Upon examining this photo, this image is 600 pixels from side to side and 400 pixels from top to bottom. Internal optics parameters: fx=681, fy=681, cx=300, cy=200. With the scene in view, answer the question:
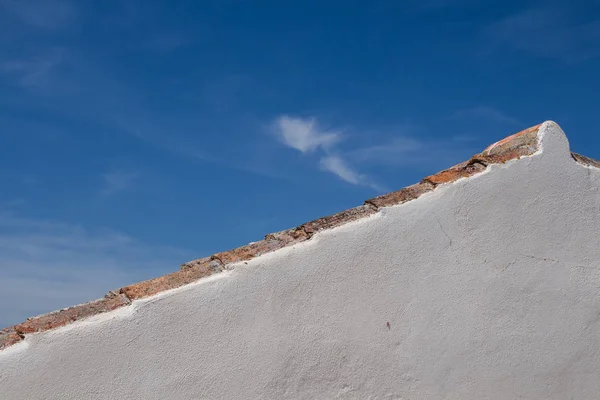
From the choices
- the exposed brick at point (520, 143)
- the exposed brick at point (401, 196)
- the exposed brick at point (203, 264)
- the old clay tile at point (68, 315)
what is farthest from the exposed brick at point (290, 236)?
the exposed brick at point (520, 143)

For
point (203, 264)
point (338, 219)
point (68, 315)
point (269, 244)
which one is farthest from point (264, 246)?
point (68, 315)

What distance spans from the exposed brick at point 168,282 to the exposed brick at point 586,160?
2795 millimetres

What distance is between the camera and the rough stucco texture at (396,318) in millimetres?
3982

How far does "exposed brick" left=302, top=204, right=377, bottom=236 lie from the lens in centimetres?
443

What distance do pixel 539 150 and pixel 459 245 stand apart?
38.0 inches

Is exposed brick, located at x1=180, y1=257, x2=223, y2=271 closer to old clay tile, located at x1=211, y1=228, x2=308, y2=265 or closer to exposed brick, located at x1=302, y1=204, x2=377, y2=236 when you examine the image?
old clay tile, located at x1=211, y1=228, x2=308, y2=265

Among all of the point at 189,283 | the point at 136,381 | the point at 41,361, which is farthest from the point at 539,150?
the point at 41,361

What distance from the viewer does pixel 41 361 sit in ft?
12.8

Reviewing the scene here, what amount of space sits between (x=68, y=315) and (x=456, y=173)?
8.95 feet

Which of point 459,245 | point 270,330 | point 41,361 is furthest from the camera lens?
point 459,245

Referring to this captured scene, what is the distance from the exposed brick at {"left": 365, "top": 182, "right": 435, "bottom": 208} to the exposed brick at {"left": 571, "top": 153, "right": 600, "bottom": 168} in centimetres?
120

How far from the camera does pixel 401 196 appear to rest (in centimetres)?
463

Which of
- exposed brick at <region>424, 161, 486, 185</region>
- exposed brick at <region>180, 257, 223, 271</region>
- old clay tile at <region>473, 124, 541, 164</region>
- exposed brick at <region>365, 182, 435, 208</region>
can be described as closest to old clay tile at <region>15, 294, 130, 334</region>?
exposed brick at <region>180, 257, 223, 271</region>

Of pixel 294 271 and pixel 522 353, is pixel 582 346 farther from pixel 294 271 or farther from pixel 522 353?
pixel 294 271
